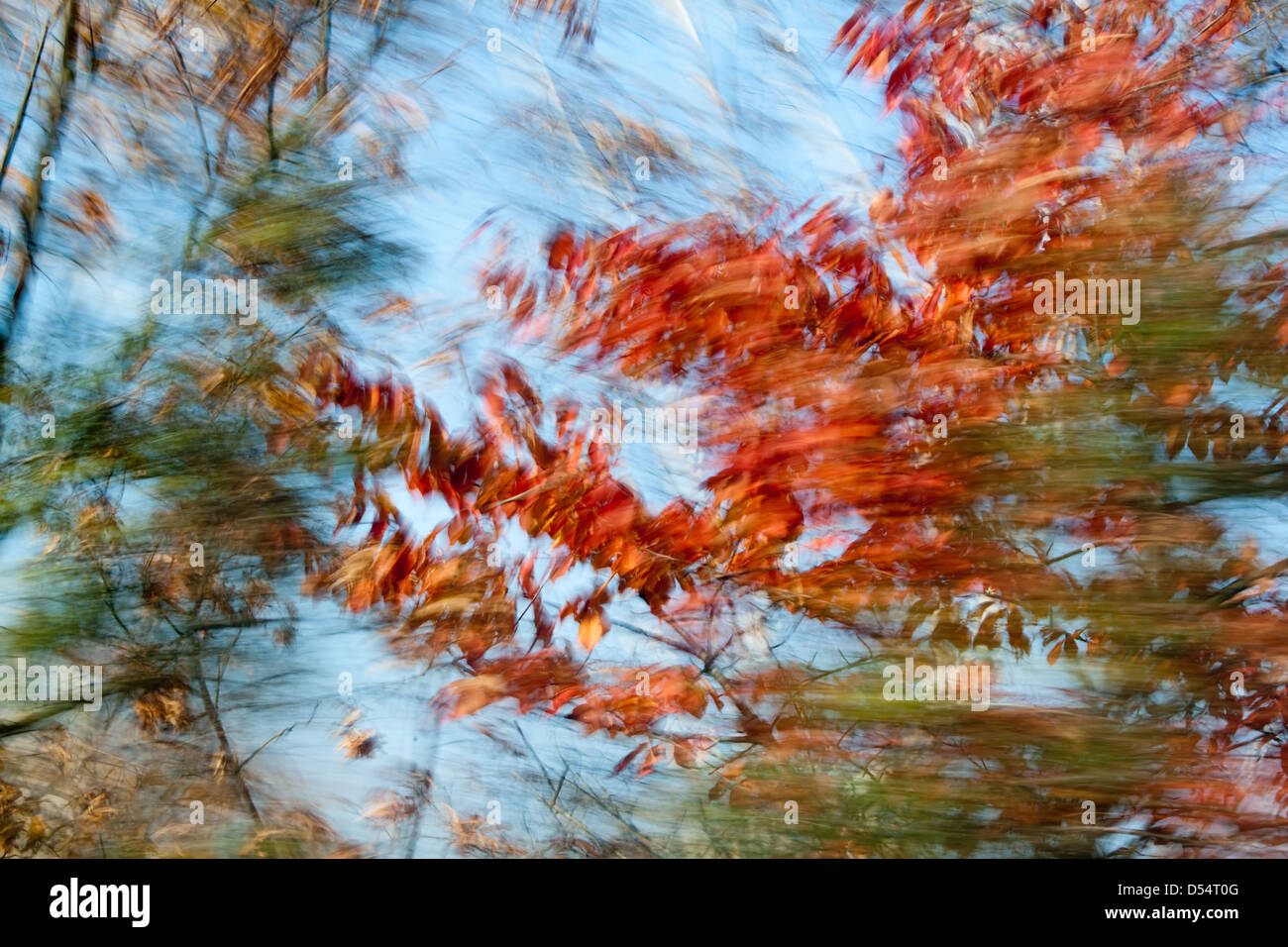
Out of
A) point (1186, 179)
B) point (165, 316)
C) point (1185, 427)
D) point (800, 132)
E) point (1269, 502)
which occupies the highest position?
point (800, 132)

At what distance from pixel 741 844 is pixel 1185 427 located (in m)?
1.49

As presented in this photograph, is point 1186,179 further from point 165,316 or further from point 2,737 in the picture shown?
point 2,737

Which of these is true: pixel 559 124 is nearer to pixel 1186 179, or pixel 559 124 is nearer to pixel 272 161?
pixel 272 161

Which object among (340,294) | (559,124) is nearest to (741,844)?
(340,294)

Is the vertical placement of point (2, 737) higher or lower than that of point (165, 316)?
lower

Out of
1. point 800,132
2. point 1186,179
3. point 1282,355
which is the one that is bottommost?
point 1282,355

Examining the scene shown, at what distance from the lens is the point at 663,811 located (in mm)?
2170

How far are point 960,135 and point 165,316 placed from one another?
203 centimetres

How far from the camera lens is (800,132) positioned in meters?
2.15
